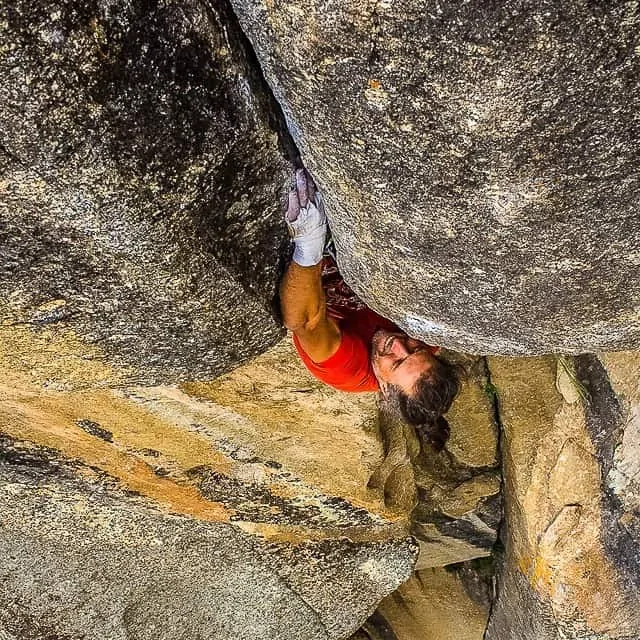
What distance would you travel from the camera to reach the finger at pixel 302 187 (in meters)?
1.38

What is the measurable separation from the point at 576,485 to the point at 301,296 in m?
1.27

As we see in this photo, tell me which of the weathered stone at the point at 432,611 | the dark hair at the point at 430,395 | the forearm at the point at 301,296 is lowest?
the weathered stone at the point at 432,611

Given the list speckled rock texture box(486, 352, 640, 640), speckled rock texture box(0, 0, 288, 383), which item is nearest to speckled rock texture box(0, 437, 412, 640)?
speckled rock texture box(486, 352, 640, 640)

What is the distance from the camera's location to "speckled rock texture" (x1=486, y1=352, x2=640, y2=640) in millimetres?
2213

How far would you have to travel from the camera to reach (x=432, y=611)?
4.19m

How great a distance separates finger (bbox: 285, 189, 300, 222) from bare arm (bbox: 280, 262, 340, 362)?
0.55 feet

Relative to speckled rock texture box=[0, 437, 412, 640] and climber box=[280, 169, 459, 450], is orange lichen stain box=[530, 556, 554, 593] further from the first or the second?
climber box=[280, 169, 459, 450]

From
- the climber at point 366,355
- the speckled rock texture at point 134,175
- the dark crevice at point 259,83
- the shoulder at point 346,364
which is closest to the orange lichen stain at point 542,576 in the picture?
the climber at point 366,355

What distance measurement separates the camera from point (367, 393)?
2361 mm

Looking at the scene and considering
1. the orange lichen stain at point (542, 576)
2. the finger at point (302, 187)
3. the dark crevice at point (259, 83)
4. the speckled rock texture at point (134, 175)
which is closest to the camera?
the speckled rock texture at point (134, 175)

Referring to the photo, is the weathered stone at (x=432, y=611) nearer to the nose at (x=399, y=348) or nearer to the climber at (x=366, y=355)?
the climber at (x=366, y=355)

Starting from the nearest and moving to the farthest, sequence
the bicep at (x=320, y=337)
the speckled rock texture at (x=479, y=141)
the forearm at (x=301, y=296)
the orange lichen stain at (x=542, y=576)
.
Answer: the speckled rock texture at (x=479, y=141) < the forearm at (x=301, y=296) < the bicep at (x=320, y=337) < the orange lichen stain at (x=542, y=576)

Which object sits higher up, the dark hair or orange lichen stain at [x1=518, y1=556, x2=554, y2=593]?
the dark hair

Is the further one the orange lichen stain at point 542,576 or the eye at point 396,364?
the orange lichen stain at point 542,576
